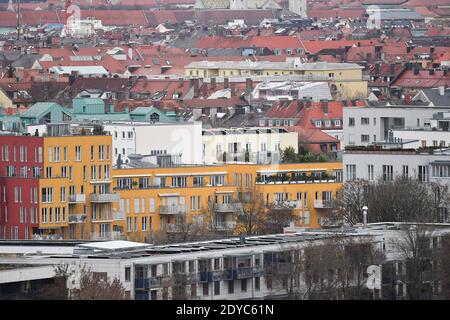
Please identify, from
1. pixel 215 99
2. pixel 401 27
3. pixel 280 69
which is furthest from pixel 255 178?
pixel 401 27

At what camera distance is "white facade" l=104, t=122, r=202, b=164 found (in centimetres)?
5694

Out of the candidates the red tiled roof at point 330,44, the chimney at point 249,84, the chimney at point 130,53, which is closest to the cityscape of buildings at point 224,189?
the chimney at point 249,84

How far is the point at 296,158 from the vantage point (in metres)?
56.1

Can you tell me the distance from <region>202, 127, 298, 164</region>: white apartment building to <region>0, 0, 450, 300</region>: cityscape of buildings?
57 millimetres

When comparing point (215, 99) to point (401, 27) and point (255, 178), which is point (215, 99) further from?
point (401, 27)

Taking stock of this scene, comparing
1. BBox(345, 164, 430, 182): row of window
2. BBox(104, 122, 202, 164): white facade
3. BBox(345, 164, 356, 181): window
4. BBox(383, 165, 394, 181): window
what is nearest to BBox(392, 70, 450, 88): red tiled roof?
BBox(104, 122, 202, 164): white facade

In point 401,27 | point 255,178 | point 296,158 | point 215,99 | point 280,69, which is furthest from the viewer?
point 401,27

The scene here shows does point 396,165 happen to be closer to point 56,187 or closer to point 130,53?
point 56,187

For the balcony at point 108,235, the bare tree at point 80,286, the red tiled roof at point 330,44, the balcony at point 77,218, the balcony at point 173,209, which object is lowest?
the bare tree at point 80,286

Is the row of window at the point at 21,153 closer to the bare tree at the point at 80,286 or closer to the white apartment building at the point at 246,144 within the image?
the white apartment building at the point at 246,144

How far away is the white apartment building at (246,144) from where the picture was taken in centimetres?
5584

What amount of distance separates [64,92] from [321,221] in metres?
40.3

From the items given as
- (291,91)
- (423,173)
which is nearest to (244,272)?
(423,173)

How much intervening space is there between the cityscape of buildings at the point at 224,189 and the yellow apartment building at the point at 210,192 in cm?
4
